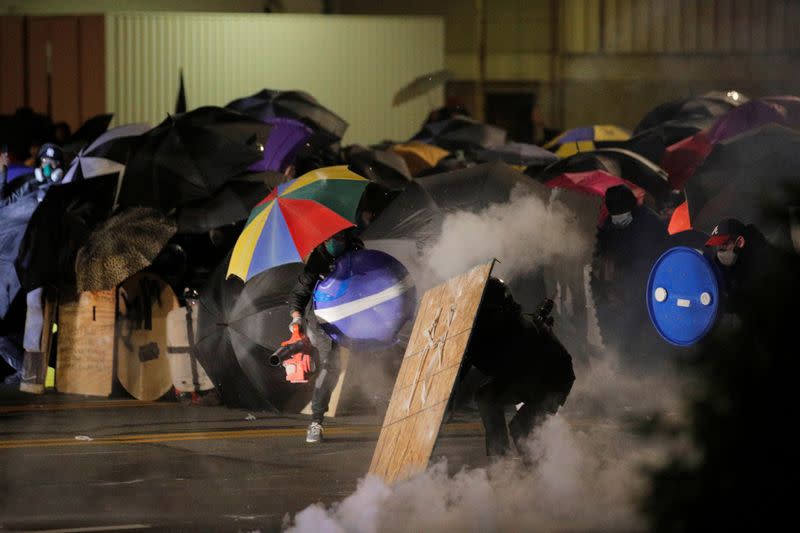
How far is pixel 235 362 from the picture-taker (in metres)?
12.9

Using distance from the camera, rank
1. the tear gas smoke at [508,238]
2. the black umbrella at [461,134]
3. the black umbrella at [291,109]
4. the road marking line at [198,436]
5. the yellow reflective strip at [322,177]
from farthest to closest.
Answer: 1. the black umbrella at [461,134]
2. the black umbrella at [291,109]
3. the yellow reflective strip at [322,177]
4. the road marking line at [198,436]
5. the tear gas smoke at [508,238]

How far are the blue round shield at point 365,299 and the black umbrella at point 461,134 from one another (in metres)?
8.81

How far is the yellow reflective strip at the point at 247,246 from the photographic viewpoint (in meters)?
Answer: 11.9

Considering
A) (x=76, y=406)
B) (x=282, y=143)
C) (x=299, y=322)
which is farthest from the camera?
(x=282, y=143)

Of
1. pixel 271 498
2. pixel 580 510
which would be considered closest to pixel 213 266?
pixel 271 498

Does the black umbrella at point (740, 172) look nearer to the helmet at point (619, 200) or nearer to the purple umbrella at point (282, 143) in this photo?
the helmet at point (619, 200)

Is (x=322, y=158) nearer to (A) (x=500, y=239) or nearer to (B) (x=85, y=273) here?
(B) (x=85, y=273)

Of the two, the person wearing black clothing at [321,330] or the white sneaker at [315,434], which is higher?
the person wearing black clothing at [321,330]

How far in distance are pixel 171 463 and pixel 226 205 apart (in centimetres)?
430

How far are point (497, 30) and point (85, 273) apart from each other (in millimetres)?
19908

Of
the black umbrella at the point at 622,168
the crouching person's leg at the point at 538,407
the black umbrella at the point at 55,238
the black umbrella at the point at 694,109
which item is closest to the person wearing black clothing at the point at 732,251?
the crouching person's leg at the point at 538,407

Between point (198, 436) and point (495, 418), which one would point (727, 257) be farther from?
point (198, 436)

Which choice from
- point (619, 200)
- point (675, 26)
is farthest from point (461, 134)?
point (675, 26)

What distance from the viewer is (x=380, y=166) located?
1645cm
